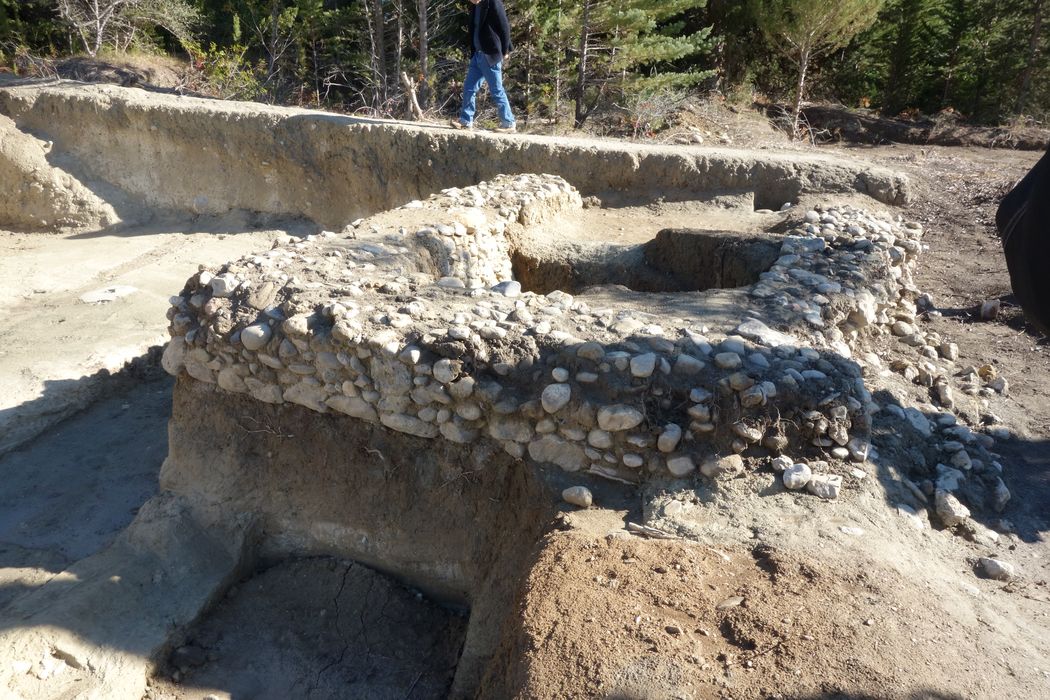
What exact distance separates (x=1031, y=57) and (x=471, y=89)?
31.5 ft

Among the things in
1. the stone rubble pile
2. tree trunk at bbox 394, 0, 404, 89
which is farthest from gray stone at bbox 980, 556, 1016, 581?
tree trunk at bbox 394, 0, 404, 89

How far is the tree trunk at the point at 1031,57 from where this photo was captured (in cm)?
1182

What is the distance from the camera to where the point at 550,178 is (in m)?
6.61

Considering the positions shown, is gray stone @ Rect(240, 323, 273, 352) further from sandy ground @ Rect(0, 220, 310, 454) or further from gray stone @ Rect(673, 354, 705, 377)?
sandy ground @ Rect(0, 220, 310, 454)

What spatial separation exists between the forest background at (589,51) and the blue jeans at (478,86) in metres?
2.69

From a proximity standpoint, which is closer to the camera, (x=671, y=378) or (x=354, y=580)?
(x=671, y=378)

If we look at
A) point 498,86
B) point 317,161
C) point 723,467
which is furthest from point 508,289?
point 317,161

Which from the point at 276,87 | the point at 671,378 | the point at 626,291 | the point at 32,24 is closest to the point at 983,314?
the point at 626,291

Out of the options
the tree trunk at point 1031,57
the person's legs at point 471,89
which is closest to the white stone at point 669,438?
the person's legs at point 471,89

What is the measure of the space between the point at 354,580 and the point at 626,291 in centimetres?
204

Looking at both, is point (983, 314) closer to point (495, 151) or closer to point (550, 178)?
point (550, 178)

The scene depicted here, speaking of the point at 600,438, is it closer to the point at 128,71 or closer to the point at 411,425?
the point at 411,425

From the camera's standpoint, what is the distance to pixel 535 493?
10.1 ft

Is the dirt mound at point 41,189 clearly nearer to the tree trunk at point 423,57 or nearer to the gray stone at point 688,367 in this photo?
the tree trunk at point 423,57
